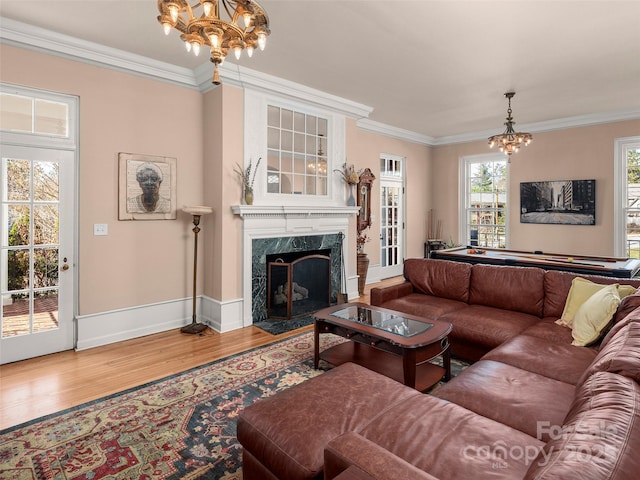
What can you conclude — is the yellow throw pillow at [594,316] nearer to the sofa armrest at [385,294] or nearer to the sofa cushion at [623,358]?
the sofa cushion at [623,358]

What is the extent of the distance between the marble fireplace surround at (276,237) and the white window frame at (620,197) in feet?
14.1

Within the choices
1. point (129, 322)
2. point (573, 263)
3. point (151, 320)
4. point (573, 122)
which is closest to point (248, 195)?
point (151, 320)

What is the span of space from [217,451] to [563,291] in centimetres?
297

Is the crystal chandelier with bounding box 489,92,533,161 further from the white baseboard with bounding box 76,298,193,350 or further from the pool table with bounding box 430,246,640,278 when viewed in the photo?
the white baseboard with bounding box 76,298,193,350

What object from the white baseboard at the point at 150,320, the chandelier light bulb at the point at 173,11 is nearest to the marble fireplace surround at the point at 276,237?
the white baseboard at the point at 150,320

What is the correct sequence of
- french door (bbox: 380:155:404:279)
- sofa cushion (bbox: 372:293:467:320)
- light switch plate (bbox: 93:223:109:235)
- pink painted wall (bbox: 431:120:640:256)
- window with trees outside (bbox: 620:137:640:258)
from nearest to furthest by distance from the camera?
sofa cushion (bbox: 372:293:467:320)
light switch plate (bbox: 93:223:109:235)
window with trees outside (bbox: 620:137:640:258)
pink painted wall (bbox: 431:120:640:256)
french door (bbox: 380:155:404:279)

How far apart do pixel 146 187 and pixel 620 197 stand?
700 centimetres

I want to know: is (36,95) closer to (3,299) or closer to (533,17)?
(3,299)

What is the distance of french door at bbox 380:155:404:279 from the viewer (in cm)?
710

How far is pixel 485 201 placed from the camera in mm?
7379

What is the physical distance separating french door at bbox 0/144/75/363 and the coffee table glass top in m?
2.73

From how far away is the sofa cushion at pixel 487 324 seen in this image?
9.41 feet

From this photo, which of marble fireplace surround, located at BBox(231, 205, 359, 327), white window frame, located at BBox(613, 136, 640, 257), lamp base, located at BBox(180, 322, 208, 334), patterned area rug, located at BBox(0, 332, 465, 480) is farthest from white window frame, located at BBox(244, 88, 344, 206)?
white window frame, located at BBox(613, 136, 640, 257)

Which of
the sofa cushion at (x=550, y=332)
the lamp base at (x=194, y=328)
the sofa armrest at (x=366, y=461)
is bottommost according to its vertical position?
the lamp base at (x=194, y=328)
